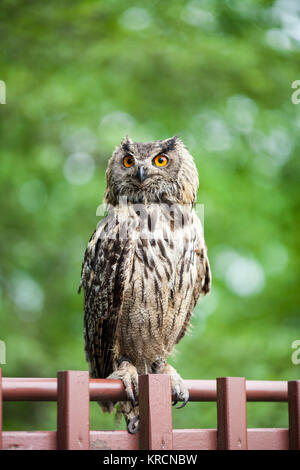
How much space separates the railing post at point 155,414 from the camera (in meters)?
1.48

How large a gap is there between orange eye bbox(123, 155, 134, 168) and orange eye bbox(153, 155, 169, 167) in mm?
97

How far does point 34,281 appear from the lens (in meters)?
4.87

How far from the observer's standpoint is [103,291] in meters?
2.22

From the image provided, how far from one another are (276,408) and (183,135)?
7.88ft

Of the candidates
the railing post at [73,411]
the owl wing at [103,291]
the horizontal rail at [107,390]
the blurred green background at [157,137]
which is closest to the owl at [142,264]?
the owl wing at [103,291]

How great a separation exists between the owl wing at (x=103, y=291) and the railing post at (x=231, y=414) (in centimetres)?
67

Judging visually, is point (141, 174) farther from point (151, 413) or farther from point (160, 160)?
point (151, 413)

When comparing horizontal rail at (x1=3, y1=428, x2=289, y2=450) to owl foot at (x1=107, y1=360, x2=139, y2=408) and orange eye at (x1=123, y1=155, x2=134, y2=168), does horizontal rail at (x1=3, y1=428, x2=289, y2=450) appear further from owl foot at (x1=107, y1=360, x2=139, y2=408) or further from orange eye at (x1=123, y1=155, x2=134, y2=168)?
orange eye at (x1=123, y1=155, x2=134, y2=168)

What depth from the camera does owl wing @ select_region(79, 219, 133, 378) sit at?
219cm

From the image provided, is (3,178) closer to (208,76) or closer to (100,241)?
(208,76)

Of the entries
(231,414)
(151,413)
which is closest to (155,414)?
(151,413)

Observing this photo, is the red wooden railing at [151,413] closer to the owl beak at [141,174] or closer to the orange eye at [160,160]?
the owl beak at [141,174]

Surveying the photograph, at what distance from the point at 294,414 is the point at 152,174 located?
3.54 feet
